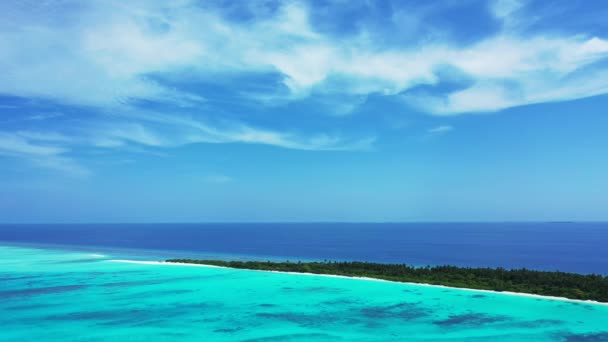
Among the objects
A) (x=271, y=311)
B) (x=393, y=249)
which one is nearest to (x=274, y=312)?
(x=271, y=311)

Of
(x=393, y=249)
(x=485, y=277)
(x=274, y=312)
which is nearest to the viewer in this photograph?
(x=274, y=312)

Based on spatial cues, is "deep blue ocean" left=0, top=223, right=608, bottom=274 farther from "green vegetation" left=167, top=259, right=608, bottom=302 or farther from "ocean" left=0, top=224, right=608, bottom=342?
"ocean" left=0, top=224, right=608, bottom=342

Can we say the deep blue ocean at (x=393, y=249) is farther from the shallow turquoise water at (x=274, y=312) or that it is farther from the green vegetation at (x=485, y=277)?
the shallow turquoise water at (x=274, y=312)

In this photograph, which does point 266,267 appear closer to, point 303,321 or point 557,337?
point 303,321

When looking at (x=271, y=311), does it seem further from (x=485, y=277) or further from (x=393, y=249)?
(x=393, y=249)

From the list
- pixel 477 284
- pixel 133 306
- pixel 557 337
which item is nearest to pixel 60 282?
pixel 133 306

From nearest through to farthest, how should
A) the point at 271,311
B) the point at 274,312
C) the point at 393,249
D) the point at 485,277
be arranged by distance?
the point at 274,312
the point at 271,311
the point at 485,277
the point at 393,249
